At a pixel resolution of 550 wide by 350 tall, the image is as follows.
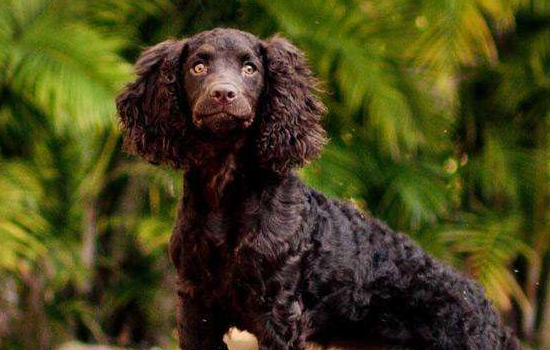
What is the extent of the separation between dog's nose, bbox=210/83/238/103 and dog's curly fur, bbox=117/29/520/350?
0.86 ft

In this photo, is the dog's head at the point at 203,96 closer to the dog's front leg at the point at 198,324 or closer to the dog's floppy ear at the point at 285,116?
the dog's floppy ear at the point at 285,116

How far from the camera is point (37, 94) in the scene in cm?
637

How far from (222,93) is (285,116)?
412 mm

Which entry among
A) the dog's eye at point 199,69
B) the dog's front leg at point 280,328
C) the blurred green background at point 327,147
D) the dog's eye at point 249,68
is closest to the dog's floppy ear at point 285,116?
the dog's eye at point 249,68

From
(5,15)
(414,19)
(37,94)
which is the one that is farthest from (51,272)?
(414,19)

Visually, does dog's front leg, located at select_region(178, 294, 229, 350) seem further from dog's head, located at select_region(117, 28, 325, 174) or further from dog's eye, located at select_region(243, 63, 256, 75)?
dog's eye, located at select_region(243, 63, 256, 75)

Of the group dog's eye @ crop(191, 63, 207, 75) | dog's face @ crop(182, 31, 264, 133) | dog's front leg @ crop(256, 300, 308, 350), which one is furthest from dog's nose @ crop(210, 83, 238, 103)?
dog's front leg @ crop(256, 300, 308, 350)

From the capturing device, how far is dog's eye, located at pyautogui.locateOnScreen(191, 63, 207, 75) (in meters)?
3.64

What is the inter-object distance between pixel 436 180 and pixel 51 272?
250cm

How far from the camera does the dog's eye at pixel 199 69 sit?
143 inches

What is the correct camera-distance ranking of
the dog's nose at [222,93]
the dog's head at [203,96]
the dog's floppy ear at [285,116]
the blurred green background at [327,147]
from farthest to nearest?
1. the blurred green background at [327,147]
2. the dog's floppy ear at [285,116]
3. the dog's head at [203,96]
4. the dog's nose at [222,93]

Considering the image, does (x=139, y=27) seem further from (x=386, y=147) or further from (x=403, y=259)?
(x=403, y=259)

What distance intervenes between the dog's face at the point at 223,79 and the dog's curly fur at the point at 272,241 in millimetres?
30

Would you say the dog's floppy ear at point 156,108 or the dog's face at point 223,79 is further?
the dog's floppy ear at point 156,108
